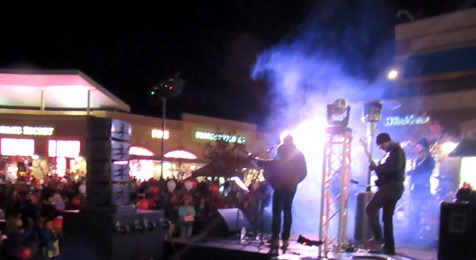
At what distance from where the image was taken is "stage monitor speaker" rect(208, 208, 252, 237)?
9.16 metres

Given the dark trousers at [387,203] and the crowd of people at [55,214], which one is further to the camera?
the crowd of people at [55,214]

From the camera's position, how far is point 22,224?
905 cm

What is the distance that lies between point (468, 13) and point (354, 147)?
15.0 feet

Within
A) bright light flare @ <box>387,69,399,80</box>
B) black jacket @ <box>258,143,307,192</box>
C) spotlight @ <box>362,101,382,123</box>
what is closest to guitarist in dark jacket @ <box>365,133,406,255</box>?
black jacket @ <box>258,143,307,192</box>

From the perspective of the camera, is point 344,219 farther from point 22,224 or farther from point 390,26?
point 390,26

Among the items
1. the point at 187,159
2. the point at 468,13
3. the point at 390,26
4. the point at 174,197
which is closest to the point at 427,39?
the point at 468,13

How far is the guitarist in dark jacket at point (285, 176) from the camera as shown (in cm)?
728

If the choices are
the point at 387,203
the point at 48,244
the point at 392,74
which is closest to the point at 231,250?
the point at 387,203

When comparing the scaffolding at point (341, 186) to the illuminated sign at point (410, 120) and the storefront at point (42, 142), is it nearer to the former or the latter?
the illuminated sign at point (410, 120)

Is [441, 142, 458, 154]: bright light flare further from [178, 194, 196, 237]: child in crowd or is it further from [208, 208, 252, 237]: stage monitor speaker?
[178, 194, 196, 237]: child in crowd

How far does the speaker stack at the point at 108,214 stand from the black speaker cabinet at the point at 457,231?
4.07m

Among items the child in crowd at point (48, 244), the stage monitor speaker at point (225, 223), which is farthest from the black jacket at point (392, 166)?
the child in crowd at point (48, 244)

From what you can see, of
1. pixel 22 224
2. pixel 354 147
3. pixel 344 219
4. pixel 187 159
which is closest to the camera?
pixel 344 219

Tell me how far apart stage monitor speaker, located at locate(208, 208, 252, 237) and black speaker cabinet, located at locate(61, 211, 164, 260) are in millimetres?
1889
